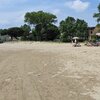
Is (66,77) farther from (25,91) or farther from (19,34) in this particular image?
(19,34)

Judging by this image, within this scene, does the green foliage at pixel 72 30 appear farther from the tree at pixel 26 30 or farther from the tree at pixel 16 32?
the tree at pixel 16 32

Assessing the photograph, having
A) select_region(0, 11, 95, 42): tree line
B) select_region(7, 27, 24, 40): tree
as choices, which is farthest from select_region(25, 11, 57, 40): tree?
select_region(7, 27, 24, 40): tree

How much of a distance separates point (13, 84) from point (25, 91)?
74.8 inches

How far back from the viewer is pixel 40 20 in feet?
444

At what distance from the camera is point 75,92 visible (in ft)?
38.9

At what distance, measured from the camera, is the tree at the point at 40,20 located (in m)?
133

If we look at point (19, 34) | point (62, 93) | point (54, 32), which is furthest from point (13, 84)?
point (19, 34)

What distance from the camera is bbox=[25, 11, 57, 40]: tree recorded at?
5252 inches

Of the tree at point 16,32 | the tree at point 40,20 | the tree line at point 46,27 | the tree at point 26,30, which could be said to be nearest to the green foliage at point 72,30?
the tree line at point 46,27

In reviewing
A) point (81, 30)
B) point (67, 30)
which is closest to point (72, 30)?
point (67, 30)

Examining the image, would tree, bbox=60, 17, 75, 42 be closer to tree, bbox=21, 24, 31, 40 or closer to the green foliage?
the green foliage

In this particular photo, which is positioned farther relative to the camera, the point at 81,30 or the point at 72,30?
the point at 81,30

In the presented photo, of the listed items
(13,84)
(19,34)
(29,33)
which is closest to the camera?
(13,84)

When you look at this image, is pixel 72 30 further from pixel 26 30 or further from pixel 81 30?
pixel 26 30
